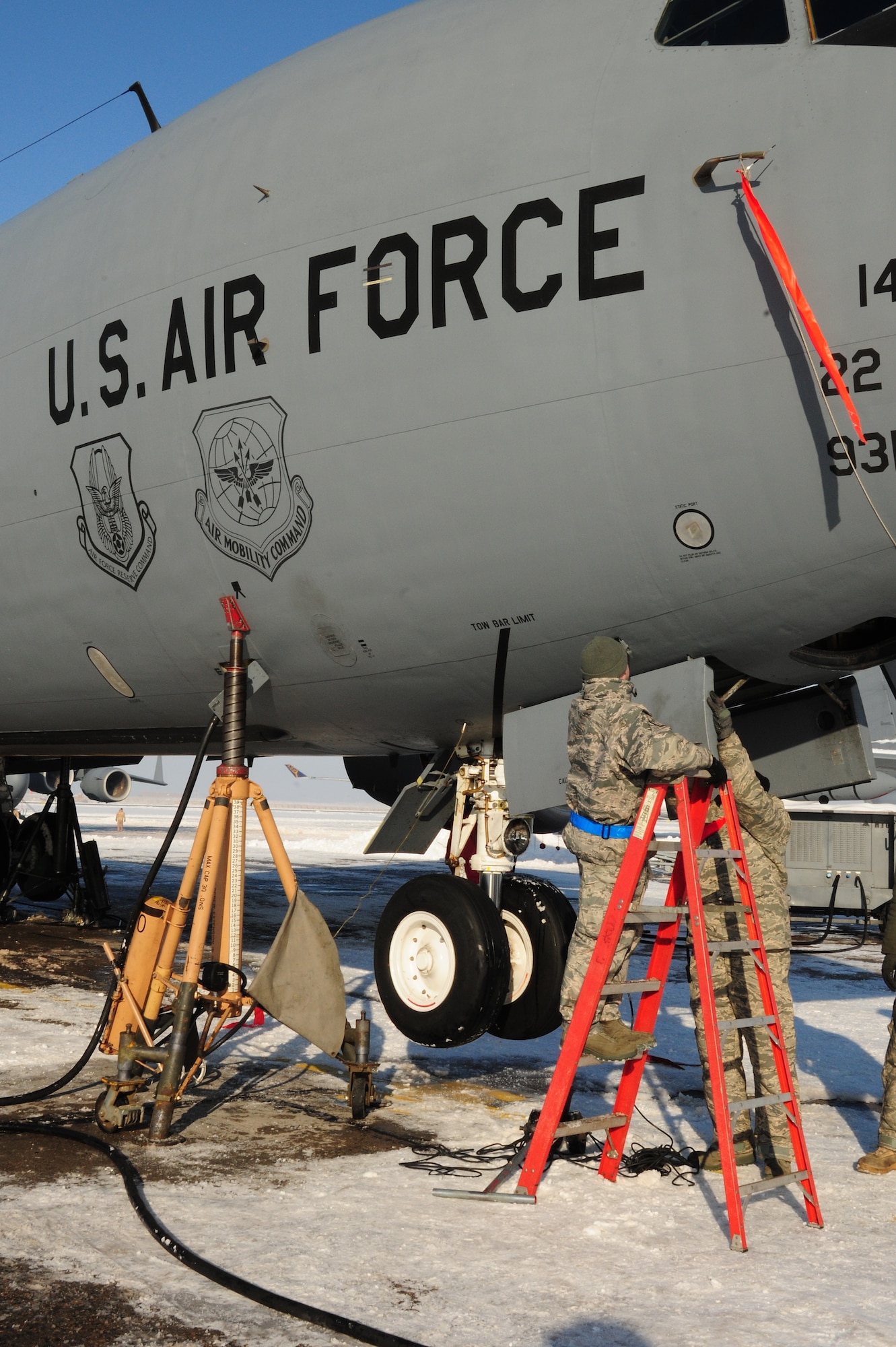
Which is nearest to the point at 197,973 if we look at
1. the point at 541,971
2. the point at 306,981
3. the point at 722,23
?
the point at 306,981

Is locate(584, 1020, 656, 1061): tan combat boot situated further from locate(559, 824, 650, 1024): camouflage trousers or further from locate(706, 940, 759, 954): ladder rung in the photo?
locate(706, 940, 759, 954): ladder rung

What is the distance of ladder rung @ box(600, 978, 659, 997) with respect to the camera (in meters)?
5.42

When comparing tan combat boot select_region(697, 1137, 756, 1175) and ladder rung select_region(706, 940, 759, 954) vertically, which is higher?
ladder rung select_region(706, 940, 759, 954)

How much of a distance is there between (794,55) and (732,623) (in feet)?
8.53

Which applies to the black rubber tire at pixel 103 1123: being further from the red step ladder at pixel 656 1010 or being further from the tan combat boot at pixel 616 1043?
the tan combat boot at pixel 616 1043

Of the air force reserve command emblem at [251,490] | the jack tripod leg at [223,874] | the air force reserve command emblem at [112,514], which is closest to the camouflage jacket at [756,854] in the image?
the jack tripod leg at [223,874]

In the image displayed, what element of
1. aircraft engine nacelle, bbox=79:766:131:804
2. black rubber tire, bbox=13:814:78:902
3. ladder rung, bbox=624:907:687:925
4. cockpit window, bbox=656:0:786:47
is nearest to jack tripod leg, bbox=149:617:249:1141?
ladder rung, bbox=624:907:687:925

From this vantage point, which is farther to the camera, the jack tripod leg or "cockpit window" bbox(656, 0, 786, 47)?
the jack tripod leg

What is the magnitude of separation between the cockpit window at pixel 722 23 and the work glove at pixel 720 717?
309cm

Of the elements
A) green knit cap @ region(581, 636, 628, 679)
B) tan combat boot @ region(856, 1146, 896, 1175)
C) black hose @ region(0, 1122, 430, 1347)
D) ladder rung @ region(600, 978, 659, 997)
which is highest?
green knit cap @ region(581, 636, 628, 679)

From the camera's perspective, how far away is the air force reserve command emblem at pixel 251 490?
6727 millimetres

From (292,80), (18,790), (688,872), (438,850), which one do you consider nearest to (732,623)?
(688,872)

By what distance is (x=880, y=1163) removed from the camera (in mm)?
5754

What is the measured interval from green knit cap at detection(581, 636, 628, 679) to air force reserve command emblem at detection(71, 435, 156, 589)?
318cm
